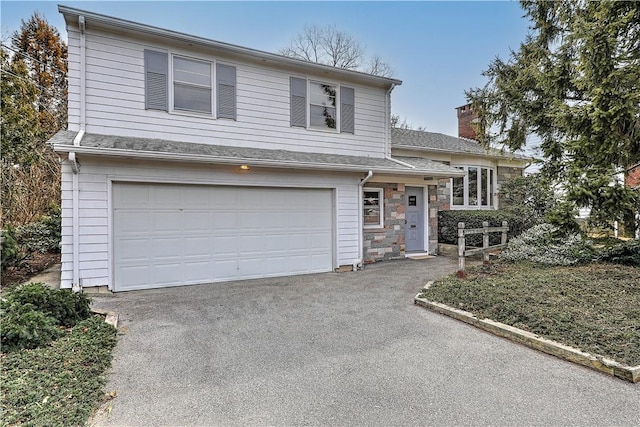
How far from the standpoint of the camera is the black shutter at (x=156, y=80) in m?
7.12

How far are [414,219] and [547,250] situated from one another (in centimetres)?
349

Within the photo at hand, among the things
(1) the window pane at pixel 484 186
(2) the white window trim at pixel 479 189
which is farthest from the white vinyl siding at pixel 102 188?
(1) the window pane at pixel 484 186

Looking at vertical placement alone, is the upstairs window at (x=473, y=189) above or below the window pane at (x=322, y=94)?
below

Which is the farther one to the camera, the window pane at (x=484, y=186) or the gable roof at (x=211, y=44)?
the window pane at (x=484, y=186)

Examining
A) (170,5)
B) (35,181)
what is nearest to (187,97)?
(170,5)

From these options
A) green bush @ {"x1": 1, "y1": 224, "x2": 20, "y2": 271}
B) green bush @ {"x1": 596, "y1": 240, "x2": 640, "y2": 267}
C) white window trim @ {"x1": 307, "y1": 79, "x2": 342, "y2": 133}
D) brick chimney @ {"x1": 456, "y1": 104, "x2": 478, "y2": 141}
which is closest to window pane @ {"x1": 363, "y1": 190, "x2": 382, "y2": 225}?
white window trim @ {"x1": 307, "y1": 79, "x2": 342, "y2": 133}

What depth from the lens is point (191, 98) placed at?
297 inches

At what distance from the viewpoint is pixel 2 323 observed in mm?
3527

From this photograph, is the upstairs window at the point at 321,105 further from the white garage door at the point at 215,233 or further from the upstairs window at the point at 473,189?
the upstairs window at the point at 473,189

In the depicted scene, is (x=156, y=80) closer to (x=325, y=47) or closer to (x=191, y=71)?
(x=191, y=71)

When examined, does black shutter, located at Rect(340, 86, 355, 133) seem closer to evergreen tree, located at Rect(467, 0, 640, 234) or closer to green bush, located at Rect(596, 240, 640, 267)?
evergreen tree, located at Rect(467, 0, 640, 234)

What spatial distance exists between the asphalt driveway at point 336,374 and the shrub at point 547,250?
4.59m

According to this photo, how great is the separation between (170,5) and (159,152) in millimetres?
5139

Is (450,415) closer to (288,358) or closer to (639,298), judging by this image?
(288,358)
